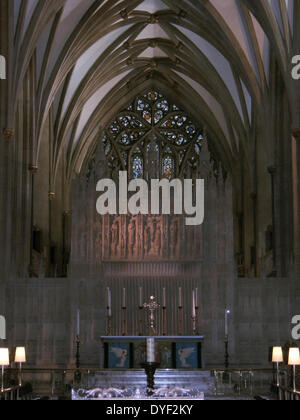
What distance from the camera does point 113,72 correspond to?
1308 inches

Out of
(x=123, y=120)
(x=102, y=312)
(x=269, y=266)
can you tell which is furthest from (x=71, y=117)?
(x=102, y=312)

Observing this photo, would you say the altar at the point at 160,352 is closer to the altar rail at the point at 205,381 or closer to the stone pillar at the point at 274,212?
the altar rail at the point at 205,381

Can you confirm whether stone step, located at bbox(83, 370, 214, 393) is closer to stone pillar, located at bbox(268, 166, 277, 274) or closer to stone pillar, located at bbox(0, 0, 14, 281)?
stone pillar, located at bbox(0, 0, 14, 281)

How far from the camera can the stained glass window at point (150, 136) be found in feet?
120

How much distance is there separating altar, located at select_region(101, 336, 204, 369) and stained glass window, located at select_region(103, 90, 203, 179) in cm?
1688

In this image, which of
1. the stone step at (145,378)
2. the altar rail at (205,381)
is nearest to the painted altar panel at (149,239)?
the altar rail at (205,381)

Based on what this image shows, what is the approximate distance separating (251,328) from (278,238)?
4.81m

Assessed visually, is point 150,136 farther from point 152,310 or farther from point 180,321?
point 152,310

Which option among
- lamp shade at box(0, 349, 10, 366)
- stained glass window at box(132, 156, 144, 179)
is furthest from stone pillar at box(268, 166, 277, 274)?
lamp shade at box(0, 349, 10, 366)

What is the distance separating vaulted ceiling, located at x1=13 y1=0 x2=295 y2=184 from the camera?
22062 mm

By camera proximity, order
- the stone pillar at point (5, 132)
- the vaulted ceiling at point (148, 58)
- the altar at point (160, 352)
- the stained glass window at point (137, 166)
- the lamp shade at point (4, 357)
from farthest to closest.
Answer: the stained glass window at point (137, 166), the vaulted ceiling at point (148, 58), the stone pillar at point (5, 132), the altar at point (160, 352), the lamp shade at point (4, 357)

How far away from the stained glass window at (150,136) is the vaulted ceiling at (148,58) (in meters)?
0.67

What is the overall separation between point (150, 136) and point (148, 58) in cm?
421

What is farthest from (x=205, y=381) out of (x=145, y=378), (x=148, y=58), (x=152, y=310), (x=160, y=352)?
(x=148, y=58)
